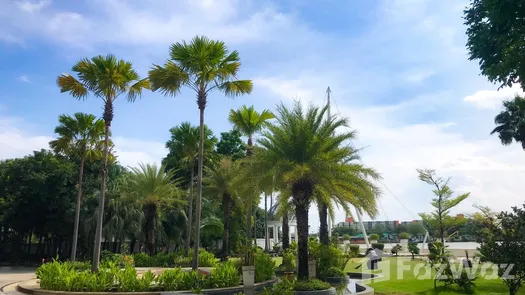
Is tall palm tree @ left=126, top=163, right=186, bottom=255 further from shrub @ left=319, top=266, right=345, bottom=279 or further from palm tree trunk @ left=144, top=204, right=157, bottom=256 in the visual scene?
shrub @ left=319, top=266, right=345, bottom=279

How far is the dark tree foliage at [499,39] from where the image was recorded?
1080cm

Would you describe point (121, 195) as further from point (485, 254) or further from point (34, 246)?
point (485, 254)

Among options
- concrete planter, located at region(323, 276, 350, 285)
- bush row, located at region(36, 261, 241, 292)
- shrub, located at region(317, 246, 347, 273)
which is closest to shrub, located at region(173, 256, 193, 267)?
shrub, located at region(317, 246, 347, 273)

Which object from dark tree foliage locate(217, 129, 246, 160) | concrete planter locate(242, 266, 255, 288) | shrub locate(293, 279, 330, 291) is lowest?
shrub locate(293, 279, 330, 291)

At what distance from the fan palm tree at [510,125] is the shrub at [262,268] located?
33031mm

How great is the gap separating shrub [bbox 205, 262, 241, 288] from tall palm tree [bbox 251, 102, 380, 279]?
2364 mm

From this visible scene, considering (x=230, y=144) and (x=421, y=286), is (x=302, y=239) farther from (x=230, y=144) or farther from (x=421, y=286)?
(x=230, y=144)

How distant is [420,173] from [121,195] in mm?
28492

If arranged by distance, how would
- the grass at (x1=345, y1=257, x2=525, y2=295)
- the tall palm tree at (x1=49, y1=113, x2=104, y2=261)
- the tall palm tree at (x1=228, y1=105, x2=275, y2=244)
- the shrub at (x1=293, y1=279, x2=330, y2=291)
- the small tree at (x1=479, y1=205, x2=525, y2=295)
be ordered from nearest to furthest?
the small tree at (x1=479, y1=205, x2=525, y2=295), the shrub at (x1=293, y1=279, x2=330, y2=291), the grass at (x1=345, y1=257, x2=525, y2=295), the tall palm tree at (x1=49, y1=113, x2=104, y2=261), the tall palm tree at (x1=228, y1=105, x2=275, y2=244)

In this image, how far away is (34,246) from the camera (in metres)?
43.0

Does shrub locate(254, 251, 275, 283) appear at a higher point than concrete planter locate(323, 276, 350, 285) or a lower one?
higher

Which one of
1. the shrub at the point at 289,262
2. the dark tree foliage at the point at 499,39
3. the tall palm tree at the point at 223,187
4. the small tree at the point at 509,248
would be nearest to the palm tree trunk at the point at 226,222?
the tall palm tree at the point at 223,187

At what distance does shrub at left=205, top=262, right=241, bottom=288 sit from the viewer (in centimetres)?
1520

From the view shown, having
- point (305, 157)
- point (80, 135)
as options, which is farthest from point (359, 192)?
point (80, 135)
